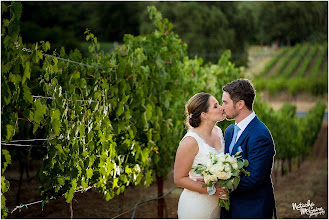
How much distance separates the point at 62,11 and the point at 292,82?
114ft

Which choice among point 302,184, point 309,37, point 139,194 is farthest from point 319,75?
point 139,194

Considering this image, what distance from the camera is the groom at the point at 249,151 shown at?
148 inches

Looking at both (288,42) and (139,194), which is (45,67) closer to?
(139,194)

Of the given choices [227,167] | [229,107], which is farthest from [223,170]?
[229,107]

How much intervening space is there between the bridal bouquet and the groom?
0.28ft

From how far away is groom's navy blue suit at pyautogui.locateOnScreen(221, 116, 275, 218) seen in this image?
3758mm

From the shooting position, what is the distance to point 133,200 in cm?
1006

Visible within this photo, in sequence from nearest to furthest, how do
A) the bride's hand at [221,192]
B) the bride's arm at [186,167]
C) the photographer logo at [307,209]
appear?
the bride's hand at [221,192] < the bride's arm at [186,167] < the photographer logo at [307,209]

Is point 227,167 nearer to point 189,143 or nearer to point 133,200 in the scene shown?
point 189,143

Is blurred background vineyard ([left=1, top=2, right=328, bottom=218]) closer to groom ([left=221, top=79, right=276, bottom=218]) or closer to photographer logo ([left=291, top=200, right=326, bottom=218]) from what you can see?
groom ([left=221, top=79, right=276, bottom=218])

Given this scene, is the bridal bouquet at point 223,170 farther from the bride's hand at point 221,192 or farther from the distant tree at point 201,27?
the distant tree at point 201,27

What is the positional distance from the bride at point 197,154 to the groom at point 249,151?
0.58ft

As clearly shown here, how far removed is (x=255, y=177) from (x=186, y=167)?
23.0 inches

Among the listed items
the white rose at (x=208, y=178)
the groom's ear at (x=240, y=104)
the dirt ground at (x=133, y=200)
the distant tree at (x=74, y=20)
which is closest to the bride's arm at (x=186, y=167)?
the white rose at (x=208, y=178)
